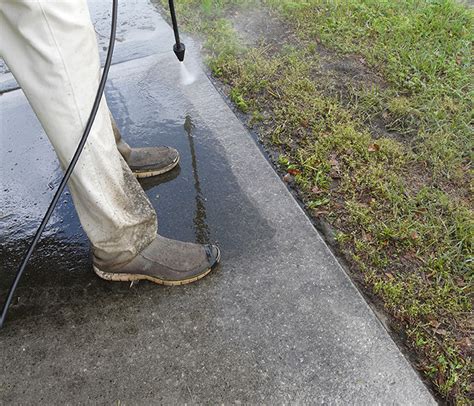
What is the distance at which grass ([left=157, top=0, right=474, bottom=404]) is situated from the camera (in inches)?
73.8

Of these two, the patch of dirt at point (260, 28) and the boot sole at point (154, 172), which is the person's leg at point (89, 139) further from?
the patch of dirt at point (260, 28)

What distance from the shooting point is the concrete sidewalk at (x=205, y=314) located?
1618mm

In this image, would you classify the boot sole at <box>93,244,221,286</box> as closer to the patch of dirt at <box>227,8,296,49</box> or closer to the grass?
the grass

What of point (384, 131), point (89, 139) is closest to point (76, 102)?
point (89, 139)

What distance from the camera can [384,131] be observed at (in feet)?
8.86

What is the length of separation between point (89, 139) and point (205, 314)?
81 centimetres

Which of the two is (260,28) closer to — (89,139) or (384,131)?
(384,131)

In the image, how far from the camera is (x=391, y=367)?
164 centimetres

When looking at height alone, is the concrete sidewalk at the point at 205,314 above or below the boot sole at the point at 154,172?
below

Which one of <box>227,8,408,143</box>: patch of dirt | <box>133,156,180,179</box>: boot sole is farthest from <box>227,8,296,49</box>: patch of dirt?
<box>133,156,180,179</box>: boot sole

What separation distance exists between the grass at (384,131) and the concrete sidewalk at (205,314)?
174mm

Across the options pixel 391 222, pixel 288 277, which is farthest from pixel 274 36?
pixel 288 277

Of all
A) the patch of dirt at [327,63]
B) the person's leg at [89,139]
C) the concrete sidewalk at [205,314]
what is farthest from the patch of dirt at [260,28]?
the person's leg at [89,139]

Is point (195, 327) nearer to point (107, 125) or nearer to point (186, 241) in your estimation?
point (186, 241)
